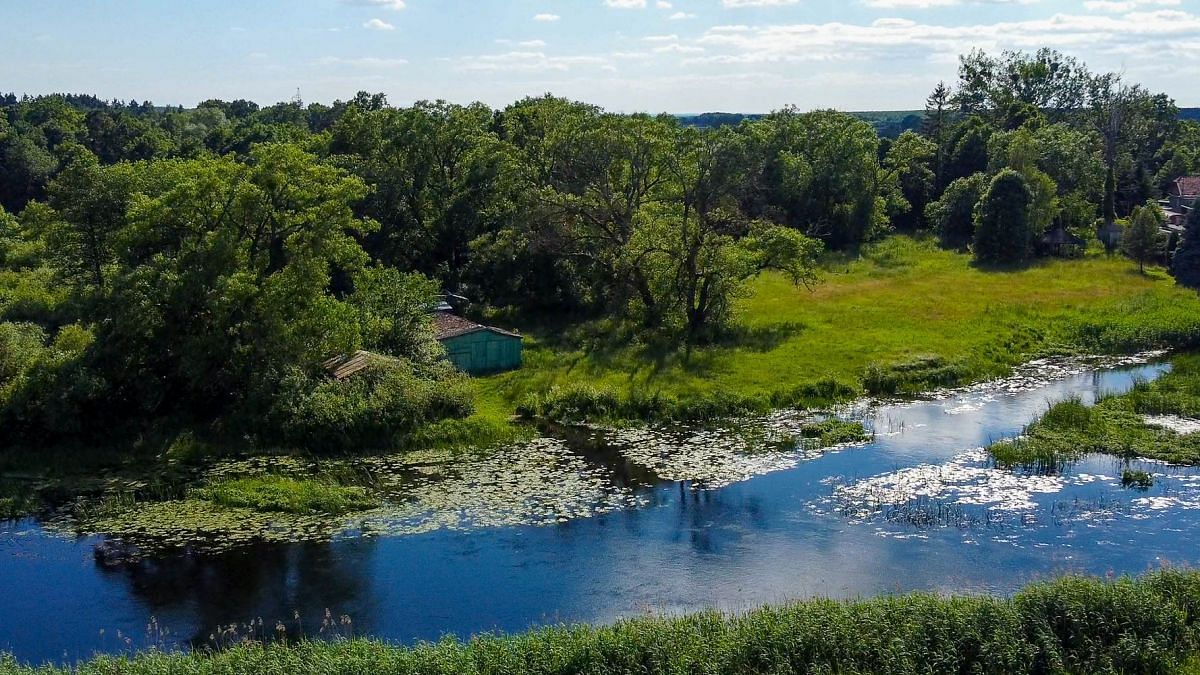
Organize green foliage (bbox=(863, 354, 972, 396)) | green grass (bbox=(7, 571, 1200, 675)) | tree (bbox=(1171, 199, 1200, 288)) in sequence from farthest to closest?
1. tree (bbox=(1171, 199, 1200, 288))
2. green foliage (bbox=(863, 354, 972, 396))
3. green grass (bbox=(7, 571, 1200, 675))

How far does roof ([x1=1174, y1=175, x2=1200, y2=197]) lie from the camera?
71375 millimetres

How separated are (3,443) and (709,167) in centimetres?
2892

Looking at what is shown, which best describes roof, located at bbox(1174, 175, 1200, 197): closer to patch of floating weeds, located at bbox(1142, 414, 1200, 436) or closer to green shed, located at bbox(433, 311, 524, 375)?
patch of floating weeds, located at bbox(1142, 414, 1200, 436)

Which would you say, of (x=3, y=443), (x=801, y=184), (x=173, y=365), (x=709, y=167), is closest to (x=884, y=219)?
(x=801, y=184)

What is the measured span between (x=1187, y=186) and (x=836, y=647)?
70027 millimetres

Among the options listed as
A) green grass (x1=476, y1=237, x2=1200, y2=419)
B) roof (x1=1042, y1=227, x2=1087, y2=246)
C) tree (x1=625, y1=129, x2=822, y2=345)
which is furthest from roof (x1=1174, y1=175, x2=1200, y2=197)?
tree (x1=625, y1=129, x2=822, y2=345)

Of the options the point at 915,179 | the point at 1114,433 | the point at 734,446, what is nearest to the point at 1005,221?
the point at 915,179

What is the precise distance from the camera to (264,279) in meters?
31.7

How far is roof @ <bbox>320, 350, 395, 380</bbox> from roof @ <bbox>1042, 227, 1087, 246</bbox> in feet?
156

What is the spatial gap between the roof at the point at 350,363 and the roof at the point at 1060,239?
47666mm

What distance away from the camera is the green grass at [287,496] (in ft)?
84.3

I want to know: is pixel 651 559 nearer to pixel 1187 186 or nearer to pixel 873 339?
pixel 873 339

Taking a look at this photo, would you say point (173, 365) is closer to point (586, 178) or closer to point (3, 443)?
point (3, 443)

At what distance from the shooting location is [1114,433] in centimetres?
3006
